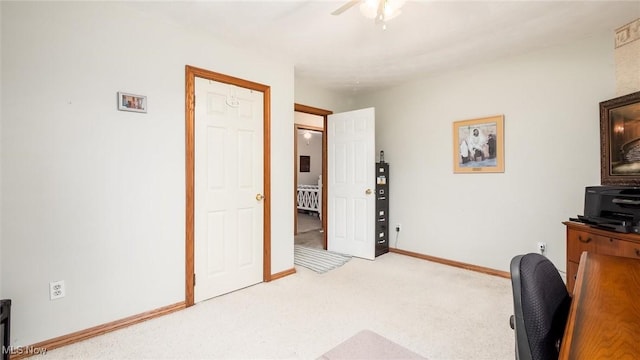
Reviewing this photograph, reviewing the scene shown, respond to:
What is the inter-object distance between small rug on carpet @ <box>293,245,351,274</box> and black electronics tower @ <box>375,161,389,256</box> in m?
0.50

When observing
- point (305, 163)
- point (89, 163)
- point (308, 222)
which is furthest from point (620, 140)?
point (305, 163)

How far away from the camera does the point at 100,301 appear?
6.91ft

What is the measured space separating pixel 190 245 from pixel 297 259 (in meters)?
1.64

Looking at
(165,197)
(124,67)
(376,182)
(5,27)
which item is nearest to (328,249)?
(376,182)

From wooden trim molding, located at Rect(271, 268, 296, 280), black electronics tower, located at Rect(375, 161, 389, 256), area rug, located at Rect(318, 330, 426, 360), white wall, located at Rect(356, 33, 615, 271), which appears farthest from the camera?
black electronics tower, located at Rect(375, 161, 389, 256)

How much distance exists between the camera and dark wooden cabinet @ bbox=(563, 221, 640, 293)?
188cm

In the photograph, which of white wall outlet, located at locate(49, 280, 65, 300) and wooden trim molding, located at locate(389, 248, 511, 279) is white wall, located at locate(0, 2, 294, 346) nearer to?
white wall outlet, located at locate(49, 280, 65, 300)

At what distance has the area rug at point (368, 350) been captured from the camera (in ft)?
5.95

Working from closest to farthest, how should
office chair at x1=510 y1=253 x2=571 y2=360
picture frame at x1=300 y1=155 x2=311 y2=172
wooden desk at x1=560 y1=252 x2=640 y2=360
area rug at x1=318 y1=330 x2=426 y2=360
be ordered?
wooden desk at x1=560 y1=252 x2=640 y2=360 → office chair at x1=510 y1=253 x2=571 y2=360 → area rug at x1=318 y1=330 x2=426 y2=360 → picture frame at x1=300 y1=155 x2=311 y2=172

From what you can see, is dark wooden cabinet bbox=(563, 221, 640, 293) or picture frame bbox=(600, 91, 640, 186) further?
picture frame bbox=(600, 91, 640, 186)

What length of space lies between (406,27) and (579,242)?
6.88ft

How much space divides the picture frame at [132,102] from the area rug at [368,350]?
2143 mm

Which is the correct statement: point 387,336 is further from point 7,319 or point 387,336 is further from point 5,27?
point 5,27

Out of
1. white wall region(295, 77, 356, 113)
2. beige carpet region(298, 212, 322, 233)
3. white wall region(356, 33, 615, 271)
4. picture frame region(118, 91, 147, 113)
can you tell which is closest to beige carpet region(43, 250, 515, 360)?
white wall region(356, 33, 615, 271)
